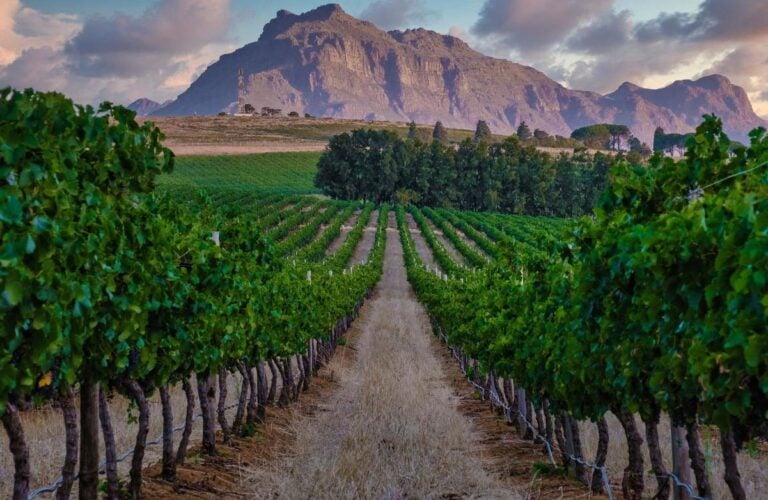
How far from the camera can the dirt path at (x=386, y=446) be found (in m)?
8.48

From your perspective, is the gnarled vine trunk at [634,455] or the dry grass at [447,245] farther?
the dry grass at [447,245]

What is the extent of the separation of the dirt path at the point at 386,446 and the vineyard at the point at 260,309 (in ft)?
1.03

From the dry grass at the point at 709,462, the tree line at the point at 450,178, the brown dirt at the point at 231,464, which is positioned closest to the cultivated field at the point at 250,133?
the tree line at the point at 450,178

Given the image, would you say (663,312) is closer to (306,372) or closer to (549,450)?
(549,450)

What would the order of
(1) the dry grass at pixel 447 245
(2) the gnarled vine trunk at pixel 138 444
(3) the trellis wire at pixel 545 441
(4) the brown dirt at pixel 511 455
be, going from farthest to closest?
(1) the dry grass at pixel 447 245
(4) the brown dirt at pixel 511 455
(3) the trellis wire at pixel 545 441
(2) the gnarled vine trunk at pixel 138 444

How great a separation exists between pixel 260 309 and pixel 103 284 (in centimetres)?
602

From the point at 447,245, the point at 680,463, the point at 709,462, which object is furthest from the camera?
the point at 447,245

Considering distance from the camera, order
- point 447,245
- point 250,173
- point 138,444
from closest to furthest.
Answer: point 138,444 < point 447,245 < point 250,173

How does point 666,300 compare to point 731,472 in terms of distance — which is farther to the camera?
point 731,472

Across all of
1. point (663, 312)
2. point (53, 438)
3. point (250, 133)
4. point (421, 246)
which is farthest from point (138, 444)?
point (250, 133)

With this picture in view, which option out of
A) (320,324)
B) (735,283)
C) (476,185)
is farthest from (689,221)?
(476,185)

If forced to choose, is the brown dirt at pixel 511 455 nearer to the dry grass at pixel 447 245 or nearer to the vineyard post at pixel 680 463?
the vineyard post at pixel 680 463

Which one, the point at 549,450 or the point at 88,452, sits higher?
the point at 88,452

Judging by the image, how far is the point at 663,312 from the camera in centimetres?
579
